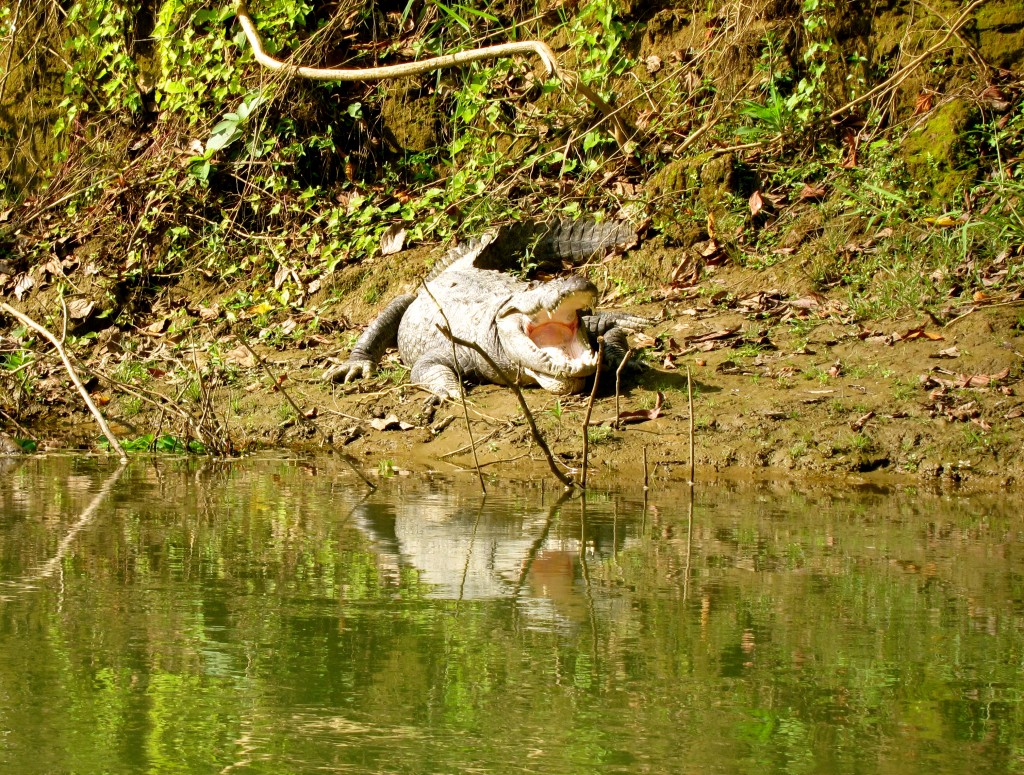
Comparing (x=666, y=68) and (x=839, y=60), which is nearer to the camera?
(x=839, y=60)

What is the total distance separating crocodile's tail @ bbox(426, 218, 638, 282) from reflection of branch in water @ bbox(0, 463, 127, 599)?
4311mm

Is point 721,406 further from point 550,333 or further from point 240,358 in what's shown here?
point 240,358

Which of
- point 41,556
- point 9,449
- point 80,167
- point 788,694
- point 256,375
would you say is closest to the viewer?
point 788,694

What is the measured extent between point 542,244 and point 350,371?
232cm

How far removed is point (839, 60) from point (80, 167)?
6594mm

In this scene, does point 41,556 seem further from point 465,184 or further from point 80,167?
point 80,167

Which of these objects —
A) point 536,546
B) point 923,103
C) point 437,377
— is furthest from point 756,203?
point 536,546

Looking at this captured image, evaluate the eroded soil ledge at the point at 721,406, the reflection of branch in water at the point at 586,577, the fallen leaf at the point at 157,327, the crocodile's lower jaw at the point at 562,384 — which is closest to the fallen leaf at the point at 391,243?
the eroded soil ledge at the point at 721,406

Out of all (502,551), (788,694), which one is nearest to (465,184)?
(502,551)

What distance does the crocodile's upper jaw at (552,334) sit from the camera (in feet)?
21.8

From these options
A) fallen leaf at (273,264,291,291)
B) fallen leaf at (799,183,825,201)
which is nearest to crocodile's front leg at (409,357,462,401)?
fallen leaf at (273,264,291,291)

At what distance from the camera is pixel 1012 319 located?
6.32 m

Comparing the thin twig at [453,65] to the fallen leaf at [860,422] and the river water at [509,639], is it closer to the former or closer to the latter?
the fallen leaf at [860,422]

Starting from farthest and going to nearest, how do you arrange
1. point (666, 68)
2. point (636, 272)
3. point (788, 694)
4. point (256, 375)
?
point (666, 68) < point (636, 272) < point (256, 375) < point (788, 694)
